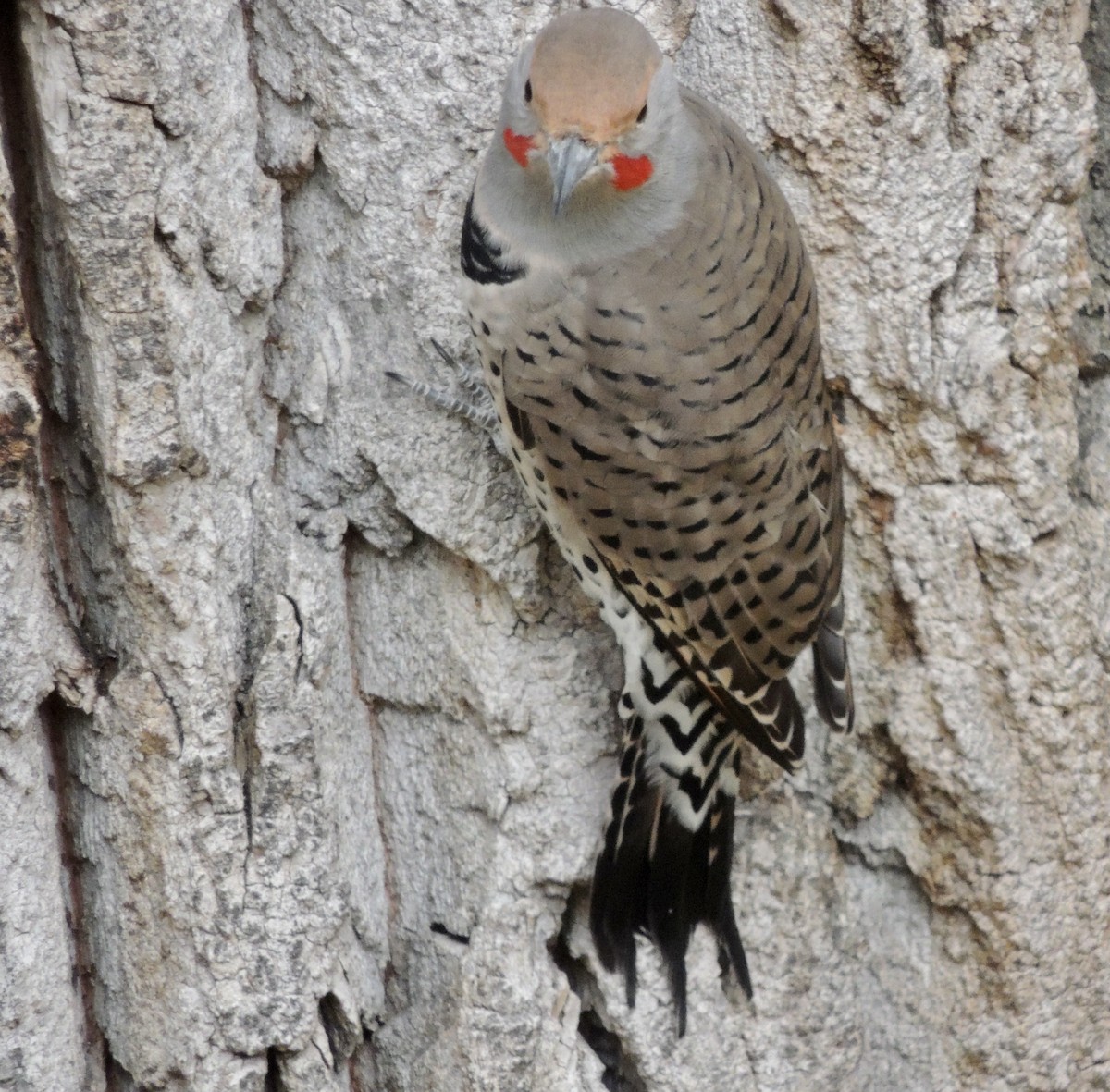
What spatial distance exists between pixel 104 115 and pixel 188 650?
2.99 feet

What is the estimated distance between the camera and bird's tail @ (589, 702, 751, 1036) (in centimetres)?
296

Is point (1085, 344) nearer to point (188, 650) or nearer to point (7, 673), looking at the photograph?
point (188, 650)

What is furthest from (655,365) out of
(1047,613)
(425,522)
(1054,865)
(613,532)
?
(1054,865)

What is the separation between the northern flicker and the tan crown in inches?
1.9

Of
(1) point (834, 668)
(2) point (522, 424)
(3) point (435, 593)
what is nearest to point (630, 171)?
(2) point (522, 424)

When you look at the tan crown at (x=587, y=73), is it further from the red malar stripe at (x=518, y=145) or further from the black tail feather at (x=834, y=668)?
the black tail feather at (x=834, y=668)

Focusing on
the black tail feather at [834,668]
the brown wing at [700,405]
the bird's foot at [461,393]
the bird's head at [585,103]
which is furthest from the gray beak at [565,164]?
the black tail feather at [834,668]

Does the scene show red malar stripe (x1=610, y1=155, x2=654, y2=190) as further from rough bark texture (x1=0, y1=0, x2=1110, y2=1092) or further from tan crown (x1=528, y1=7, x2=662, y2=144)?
rough bark texture (x1=0, y1=0, x2=1110, y2=1092)

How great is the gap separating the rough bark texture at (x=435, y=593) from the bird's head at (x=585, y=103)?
32cm

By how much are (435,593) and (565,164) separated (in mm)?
927

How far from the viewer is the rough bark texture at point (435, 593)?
97.4 inches

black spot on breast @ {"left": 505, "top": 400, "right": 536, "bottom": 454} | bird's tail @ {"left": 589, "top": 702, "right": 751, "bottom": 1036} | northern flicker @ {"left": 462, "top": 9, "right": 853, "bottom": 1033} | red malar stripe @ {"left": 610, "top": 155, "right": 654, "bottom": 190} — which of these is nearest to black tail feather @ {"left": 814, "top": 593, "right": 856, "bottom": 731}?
northern flicker @ {"left": 462, "top": 9, "right": 853, "bottom": 1033}

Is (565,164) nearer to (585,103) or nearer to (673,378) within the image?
(585,103)

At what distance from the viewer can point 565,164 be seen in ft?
7.77
